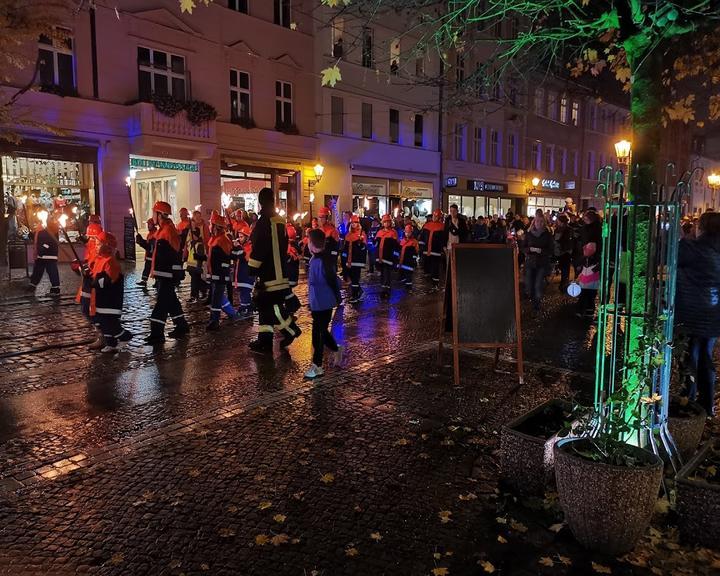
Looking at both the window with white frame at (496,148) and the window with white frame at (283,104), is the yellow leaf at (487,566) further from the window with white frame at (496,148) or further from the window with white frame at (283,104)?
the window with white frame at (496,148)

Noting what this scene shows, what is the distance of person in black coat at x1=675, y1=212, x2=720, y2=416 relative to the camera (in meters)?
5.07

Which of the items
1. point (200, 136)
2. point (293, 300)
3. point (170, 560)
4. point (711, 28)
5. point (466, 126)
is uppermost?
point (466, 126)

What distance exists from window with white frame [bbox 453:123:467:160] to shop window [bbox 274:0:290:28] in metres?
12.8

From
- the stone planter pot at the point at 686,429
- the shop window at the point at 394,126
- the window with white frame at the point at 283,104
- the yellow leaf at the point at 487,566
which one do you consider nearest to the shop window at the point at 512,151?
the shop window at the point at 394,126

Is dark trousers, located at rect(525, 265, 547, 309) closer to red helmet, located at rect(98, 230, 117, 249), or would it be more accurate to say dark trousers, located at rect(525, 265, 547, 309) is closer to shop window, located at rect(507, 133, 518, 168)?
red helmet, located at rect(98, 230, 117, 249)

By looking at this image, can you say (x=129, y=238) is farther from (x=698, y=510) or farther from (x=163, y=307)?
(x=698, y=510)

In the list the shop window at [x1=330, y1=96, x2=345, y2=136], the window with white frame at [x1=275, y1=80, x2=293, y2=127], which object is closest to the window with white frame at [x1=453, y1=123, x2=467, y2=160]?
the shop window at [x1=330, y1=96, x2=345, y2=136]

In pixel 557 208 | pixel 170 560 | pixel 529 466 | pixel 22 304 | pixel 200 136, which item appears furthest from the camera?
pixel 557 208

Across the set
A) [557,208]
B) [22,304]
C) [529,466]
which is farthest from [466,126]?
[529,466]

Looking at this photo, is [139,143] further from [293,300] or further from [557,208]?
[557,208]

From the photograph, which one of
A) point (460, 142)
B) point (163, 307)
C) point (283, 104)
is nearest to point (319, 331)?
point (163, 307)

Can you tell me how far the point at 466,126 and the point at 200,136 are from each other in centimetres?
1888

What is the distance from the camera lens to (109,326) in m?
8.04

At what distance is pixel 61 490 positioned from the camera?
13.7ft
